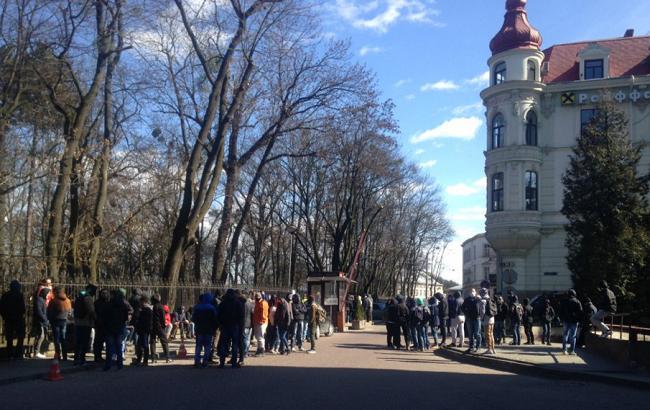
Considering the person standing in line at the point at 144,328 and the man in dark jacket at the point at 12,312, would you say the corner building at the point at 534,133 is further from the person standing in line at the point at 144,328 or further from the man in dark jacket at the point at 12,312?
the man in dark jacket at the point at 12,312

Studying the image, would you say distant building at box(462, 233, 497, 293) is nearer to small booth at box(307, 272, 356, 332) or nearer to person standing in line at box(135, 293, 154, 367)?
small booth at box(307, 272, 356, 332)

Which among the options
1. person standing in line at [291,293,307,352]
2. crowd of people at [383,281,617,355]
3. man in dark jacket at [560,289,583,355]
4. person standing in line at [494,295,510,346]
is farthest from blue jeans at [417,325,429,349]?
man in dark jacket at [560,289,583,355]

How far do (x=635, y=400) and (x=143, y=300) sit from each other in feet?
33.8

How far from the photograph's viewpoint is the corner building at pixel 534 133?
37.7 metres

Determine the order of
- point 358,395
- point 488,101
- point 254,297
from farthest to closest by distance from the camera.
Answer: point 488,101 < point 254,297 < point 358,395

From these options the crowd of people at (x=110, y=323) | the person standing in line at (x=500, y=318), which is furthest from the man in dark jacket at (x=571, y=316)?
the crowd of people at (x=110, y=323)

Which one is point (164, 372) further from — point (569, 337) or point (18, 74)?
point (18, 74)

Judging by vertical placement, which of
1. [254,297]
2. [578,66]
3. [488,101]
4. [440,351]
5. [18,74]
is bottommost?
[440,351]

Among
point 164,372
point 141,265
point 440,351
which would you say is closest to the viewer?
point 164,372

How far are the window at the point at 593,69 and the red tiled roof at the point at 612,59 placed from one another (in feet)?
1.87

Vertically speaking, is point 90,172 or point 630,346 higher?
point 90,172

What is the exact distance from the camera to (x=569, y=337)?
1880 cm

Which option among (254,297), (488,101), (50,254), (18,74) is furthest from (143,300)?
(488,101)

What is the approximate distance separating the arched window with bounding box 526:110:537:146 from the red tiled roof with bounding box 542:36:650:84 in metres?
3.01
